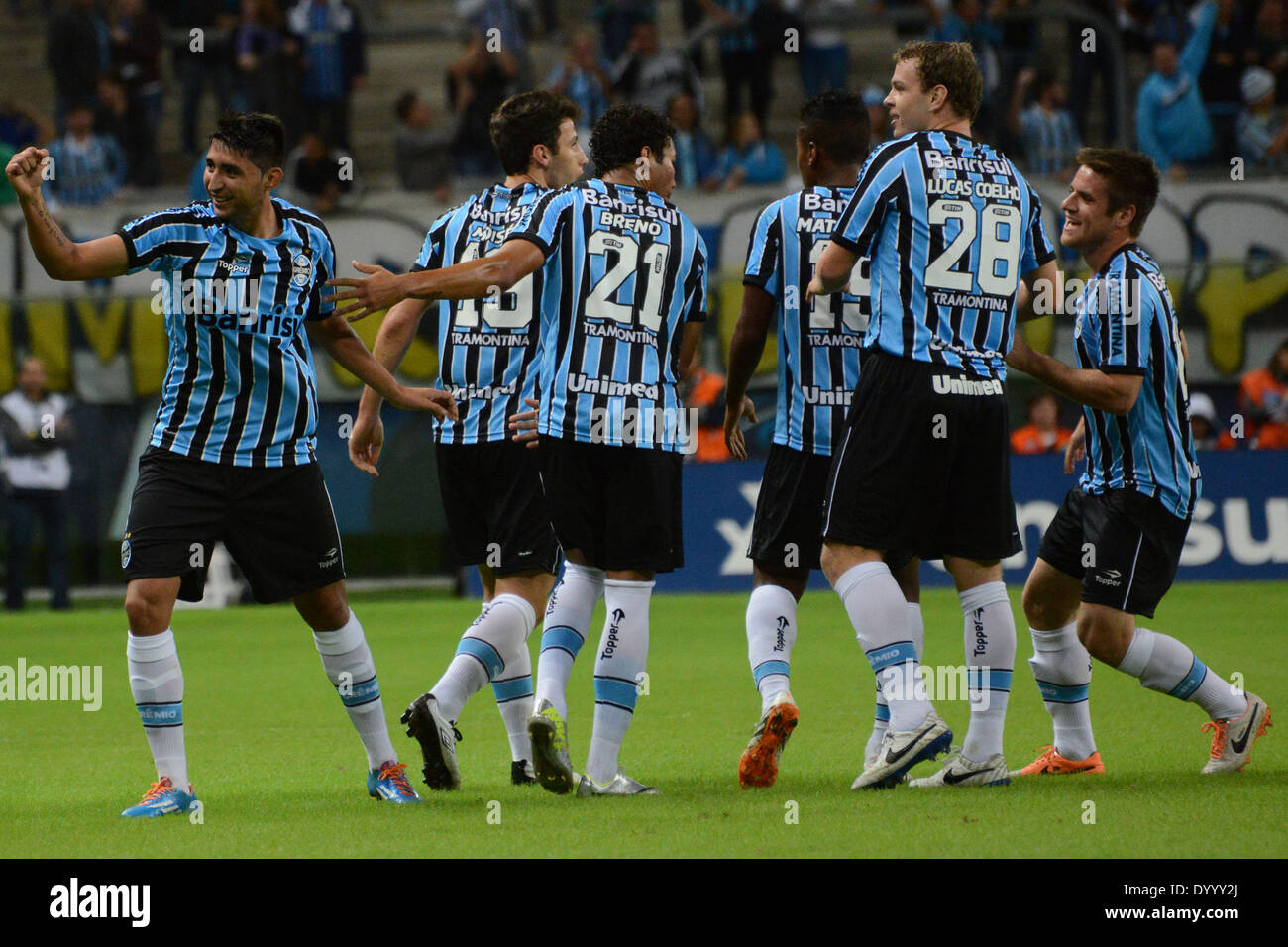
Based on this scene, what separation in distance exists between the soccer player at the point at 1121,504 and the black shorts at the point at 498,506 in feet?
5.71

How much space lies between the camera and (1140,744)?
21.6 ft

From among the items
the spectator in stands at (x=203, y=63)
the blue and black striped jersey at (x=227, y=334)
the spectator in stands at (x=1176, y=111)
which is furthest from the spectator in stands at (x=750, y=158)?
the blue and black striped jersey at (x=227, y=334)

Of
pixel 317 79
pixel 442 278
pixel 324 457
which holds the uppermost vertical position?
pixel 317 79

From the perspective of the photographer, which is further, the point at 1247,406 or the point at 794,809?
the point at 1247,406

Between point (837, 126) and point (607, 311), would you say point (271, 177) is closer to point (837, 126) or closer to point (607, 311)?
point (607, 311)

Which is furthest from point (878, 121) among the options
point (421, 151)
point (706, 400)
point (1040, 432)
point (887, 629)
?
point (887, 629)

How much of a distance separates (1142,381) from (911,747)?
1.55 m

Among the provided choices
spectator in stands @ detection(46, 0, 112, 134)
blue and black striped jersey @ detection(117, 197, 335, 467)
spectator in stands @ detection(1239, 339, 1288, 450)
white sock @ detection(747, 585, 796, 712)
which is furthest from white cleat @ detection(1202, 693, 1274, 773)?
spectator in stands @ detection(46, 0, 112, 134)

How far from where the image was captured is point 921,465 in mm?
5293

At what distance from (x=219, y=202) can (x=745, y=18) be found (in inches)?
547

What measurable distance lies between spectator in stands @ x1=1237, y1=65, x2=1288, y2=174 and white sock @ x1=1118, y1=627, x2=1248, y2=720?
42.8ft

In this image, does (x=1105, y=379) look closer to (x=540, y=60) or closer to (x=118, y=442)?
(x=118, y=442)

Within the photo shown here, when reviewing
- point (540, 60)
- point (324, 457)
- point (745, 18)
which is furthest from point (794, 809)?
point (540, 60)
